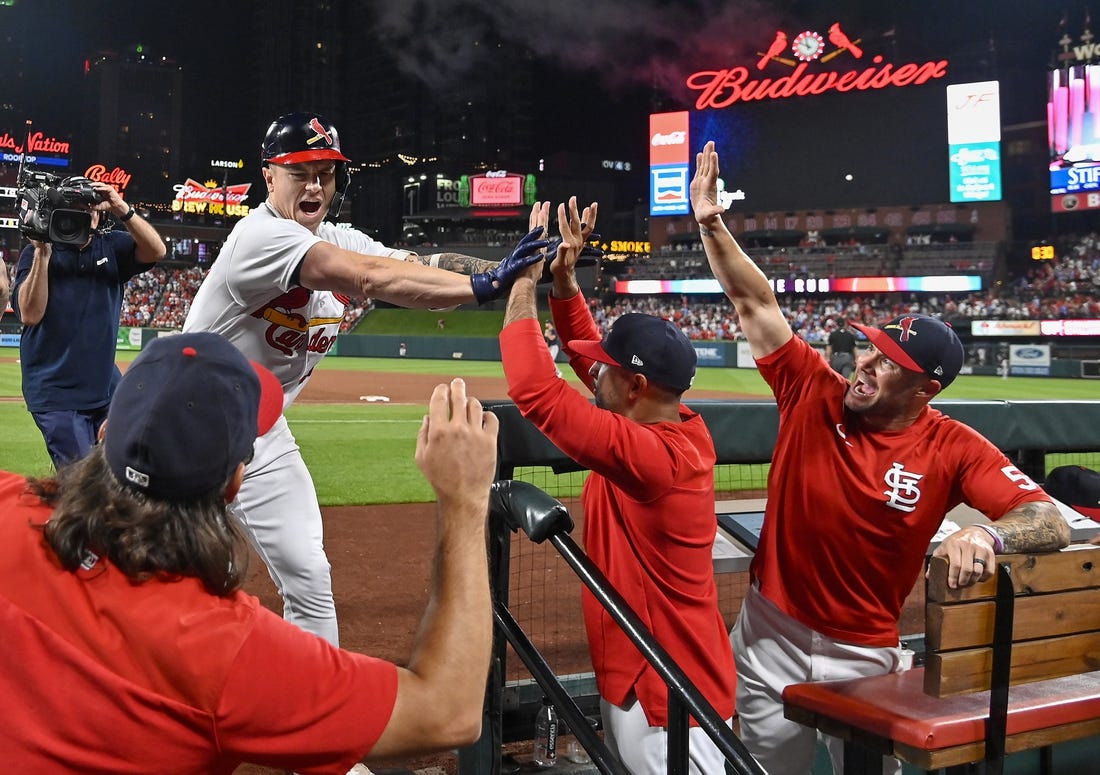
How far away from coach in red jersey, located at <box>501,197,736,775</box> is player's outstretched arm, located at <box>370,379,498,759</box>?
954 millimetres

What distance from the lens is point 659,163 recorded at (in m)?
54.4

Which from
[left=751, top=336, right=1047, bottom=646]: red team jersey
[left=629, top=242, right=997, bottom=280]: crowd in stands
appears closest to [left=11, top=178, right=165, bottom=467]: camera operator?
[left=751, top=336, right=1047, bottom=646]: red team jersey

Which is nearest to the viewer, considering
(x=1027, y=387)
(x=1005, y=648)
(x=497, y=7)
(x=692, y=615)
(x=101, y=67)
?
(x=1005, y=648)

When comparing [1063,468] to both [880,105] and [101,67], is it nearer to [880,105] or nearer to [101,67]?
[880,105]

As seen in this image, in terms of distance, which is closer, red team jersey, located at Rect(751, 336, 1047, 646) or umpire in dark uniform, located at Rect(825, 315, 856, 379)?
red team jersey, located at Rect(751, 336, 1047, 646)

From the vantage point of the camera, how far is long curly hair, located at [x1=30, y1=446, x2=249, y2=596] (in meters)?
1.40

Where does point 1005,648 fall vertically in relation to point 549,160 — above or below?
below

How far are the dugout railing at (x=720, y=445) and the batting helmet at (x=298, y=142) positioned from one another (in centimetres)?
117

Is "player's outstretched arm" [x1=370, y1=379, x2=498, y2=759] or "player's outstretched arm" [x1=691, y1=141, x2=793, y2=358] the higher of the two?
"player's outstretched arm" [x1=691, y1=141, x2=793, y2=358]

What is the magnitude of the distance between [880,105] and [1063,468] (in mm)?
51912

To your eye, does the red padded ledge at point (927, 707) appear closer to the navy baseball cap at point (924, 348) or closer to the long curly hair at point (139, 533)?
the navy baseball cap at point (924, 348)

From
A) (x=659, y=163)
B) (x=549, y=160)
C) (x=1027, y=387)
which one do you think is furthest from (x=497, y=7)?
(x=1027, y=387)

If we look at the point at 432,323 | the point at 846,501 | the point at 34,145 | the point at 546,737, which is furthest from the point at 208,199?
the point at 846,501

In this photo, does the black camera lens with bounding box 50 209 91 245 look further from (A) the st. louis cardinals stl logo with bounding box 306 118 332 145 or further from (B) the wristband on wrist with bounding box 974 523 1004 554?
(B) the wristband on wrist with bounding box 974 523 1004 554
